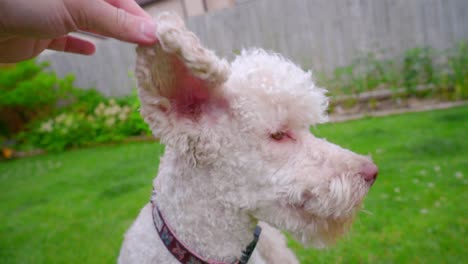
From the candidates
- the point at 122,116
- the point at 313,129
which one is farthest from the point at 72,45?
the point at 122,116

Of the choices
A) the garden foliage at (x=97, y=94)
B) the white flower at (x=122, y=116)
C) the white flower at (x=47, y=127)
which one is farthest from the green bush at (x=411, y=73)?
the white flower at (x=47, y=127)

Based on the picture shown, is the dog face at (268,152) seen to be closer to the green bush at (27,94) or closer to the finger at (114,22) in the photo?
the finger at (114,22)

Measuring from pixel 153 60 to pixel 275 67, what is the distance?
22.4 inches

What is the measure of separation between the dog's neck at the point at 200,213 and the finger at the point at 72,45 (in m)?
0.68

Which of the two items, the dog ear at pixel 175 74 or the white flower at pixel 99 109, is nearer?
the dog ear at pixel 175 74

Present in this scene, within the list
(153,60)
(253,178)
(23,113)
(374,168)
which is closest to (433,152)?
(374,168)

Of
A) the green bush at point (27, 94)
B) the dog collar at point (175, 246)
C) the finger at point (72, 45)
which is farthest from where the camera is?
the green bush at point (27, 94)

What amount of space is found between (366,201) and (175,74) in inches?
122

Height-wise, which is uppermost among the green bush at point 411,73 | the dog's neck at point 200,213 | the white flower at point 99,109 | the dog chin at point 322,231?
the dog's neck at point 200,213

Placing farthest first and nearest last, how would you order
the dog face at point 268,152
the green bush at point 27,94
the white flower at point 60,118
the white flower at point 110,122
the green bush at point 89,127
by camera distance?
the green bush at point 27,94
the white flower at point 60,118
the white flower at point 110,122
the green bush at point 89,127
the dog face at point 268,152

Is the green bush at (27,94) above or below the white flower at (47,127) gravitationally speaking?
above

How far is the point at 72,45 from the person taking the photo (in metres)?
1.73

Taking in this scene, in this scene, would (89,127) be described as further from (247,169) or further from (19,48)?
(247,169)

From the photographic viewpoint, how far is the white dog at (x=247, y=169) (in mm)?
1436
